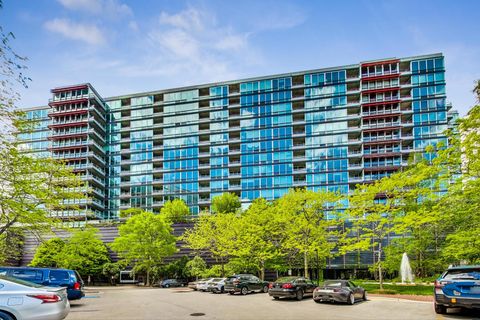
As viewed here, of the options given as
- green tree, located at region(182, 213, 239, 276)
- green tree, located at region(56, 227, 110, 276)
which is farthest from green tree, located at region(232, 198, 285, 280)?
green tree, located at region(56, 227, 110, 276)

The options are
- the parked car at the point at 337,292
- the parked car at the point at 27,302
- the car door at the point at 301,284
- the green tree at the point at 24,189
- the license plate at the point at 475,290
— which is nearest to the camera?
the parked car at the point at 27,302

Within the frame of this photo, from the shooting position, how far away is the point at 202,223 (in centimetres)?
5059

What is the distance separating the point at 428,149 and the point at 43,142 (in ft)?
320

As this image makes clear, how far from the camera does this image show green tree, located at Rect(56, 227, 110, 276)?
49438 mm

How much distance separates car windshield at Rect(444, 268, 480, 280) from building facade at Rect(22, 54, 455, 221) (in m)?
62.7

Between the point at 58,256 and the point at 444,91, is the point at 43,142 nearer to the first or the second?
the point at 58,256

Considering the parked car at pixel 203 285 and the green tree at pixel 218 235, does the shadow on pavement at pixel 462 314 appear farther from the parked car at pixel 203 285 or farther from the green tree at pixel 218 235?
the green tree at pixel 218 235

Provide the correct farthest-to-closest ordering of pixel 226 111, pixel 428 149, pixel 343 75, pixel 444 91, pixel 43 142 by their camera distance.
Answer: pixel 43 142
pixel 226 111
pixel 343 75
pixel 444 91
pixel 428 149

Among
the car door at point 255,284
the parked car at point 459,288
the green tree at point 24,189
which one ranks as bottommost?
the car door at point 255,284

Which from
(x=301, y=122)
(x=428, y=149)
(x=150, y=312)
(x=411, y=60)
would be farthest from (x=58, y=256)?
(x=411, y=60)

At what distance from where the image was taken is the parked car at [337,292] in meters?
19.4

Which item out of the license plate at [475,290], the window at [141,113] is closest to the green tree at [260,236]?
the license plate at [475,290]

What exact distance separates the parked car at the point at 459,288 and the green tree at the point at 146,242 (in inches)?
1588

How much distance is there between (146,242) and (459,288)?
42.1 metres
